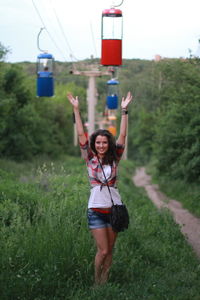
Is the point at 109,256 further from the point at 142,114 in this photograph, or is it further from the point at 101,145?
the point at 142,114

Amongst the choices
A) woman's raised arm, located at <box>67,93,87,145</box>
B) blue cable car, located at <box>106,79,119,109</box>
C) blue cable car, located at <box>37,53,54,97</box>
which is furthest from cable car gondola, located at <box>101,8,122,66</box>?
blue cable car, located at <box>106,79,119,109</box>

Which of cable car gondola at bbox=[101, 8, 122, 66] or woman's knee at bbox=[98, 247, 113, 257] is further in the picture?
cable car gondola at bbox=[101, 8, 122, 66]

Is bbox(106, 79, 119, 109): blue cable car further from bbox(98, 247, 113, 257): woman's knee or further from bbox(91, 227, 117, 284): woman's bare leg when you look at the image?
bbox(98, 247, 113, 257): woman's knee

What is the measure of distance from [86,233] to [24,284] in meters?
2.14

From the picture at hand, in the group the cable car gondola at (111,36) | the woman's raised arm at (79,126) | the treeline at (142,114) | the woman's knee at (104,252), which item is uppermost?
the cable car gondola at (111,36)

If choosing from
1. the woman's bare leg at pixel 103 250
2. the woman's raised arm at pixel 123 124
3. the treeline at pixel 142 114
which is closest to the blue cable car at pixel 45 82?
the treeline at pixel 142 114

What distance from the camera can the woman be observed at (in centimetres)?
720

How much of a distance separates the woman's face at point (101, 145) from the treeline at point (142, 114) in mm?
10935

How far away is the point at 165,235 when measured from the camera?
13.2 m

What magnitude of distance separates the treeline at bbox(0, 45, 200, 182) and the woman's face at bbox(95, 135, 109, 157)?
1093 centimetres

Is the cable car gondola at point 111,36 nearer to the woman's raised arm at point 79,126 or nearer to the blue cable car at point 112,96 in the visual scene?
the woman's raised arm at point 79,126

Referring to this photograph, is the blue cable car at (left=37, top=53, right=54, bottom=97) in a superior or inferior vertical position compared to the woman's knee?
superior

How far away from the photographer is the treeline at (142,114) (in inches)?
1065

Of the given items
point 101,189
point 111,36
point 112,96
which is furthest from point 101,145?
point 112,96
